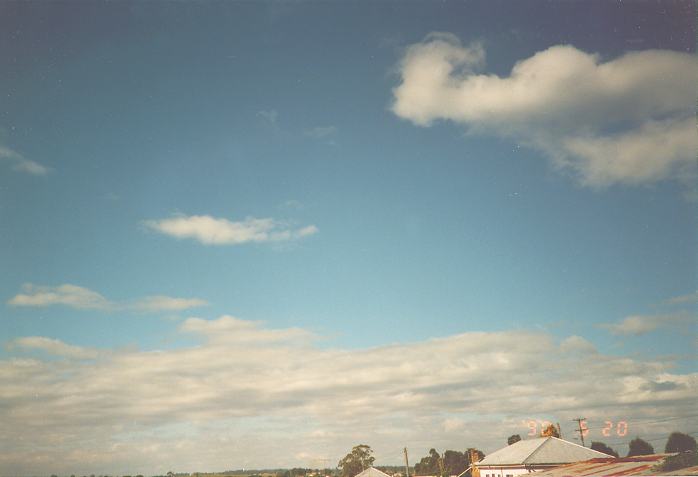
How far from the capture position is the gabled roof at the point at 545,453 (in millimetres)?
61344

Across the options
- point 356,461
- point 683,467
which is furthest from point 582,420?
point 356,461

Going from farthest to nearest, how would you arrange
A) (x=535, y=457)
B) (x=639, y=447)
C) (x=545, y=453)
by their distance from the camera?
(x=639, y=447) < (x=545, y=453) < (x=535, y=457)

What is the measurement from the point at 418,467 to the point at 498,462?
75982mm

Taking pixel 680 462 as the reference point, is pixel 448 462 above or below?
below

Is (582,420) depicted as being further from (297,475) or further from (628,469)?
(297,475)

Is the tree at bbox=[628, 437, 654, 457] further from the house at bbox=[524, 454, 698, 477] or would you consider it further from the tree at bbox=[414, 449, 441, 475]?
the house at bbox=[524, 454, 698, 477]

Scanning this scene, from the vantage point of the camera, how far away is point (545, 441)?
218 ft

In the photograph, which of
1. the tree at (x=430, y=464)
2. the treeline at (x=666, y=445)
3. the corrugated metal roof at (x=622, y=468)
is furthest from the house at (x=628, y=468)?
the tree at (x=430, y=464)

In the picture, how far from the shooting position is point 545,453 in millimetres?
62781

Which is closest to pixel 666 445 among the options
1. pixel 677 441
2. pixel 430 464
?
pixel 677 441

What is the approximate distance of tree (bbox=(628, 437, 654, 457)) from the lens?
97250 mm

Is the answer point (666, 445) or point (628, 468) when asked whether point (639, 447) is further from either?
point (628, 468)

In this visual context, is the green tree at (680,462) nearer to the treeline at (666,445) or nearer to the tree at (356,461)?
the treeline at (666,445)

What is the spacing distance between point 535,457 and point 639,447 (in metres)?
53.4
